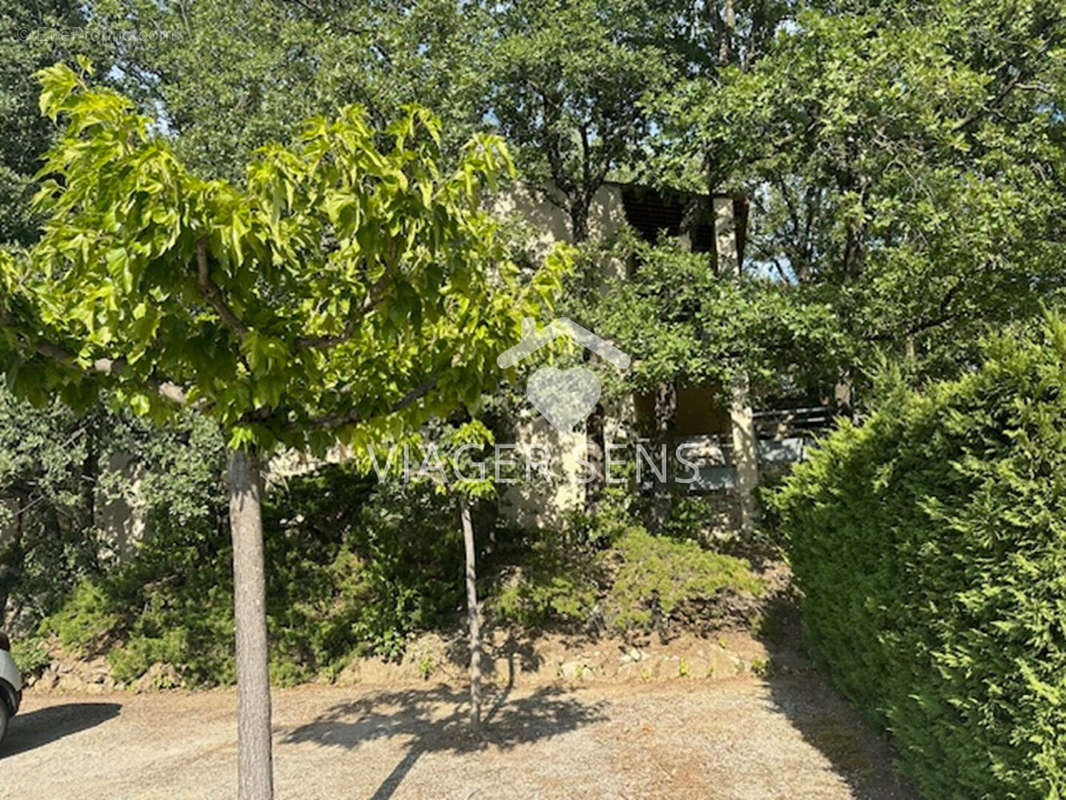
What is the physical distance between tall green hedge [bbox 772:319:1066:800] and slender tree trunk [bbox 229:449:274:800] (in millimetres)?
2981

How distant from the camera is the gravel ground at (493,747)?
4.55m

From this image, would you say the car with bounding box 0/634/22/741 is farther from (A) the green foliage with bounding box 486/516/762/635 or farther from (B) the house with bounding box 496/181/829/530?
(B) the house with bounding box 496/181/829/530

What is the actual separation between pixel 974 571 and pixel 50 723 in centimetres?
845

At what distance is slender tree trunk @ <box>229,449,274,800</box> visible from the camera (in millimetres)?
2740

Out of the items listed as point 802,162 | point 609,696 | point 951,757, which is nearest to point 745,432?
point 802,162

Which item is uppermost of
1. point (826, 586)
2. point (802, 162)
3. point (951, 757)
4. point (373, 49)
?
point (373, 49)

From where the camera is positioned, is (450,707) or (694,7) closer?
(450,707)

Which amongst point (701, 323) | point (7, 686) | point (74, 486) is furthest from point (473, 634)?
point (74, 486)

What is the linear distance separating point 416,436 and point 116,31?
10844 mm

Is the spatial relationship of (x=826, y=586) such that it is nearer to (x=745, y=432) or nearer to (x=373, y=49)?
(x=745, y=432)

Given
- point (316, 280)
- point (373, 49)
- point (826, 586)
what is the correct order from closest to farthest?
point (316, 280)
point (826, 586)
point (373, 49)

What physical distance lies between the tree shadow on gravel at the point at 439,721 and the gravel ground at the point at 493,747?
22 mm

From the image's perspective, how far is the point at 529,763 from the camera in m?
4.99

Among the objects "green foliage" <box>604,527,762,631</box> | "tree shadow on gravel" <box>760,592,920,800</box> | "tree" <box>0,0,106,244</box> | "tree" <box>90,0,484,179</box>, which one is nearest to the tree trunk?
"green foliage" <box>604,527,762,631</box>
